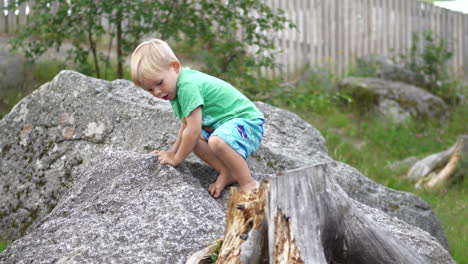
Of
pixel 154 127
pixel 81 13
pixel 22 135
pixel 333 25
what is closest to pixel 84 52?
pixel 81 13

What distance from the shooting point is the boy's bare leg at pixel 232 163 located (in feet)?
10.7

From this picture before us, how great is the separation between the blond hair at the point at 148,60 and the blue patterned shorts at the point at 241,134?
50cm

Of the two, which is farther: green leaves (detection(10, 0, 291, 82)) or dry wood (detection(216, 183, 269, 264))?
green leaves (detection(10, 0, 291, 82))

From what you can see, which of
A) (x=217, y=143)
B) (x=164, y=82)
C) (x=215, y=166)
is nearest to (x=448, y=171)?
(x=215, y=166)

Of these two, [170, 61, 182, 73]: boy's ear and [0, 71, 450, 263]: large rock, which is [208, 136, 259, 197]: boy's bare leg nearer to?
[0, 71, 450, 263]: large rock

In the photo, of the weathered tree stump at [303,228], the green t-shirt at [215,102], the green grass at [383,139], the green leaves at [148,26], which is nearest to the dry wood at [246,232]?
the weathered tree stump at [303,228]

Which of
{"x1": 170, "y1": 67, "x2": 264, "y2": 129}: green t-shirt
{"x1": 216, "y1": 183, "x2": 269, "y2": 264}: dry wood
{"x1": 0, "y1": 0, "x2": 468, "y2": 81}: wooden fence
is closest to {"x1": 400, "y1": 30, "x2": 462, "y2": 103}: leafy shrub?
{"x1": 0, "y1": 0, "x2": 468, "y2": 81}: wooden fence

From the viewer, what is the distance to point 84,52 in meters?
7.44

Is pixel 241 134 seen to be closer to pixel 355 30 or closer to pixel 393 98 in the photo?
pixel 393 98

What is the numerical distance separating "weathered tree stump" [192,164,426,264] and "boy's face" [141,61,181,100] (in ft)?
3.10

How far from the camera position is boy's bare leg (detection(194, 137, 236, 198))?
346 centimetres

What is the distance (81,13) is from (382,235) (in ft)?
18.8

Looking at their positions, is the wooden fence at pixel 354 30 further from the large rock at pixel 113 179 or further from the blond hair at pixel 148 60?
the blond hair at pixel 148 60

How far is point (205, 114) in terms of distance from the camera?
11.6ft
